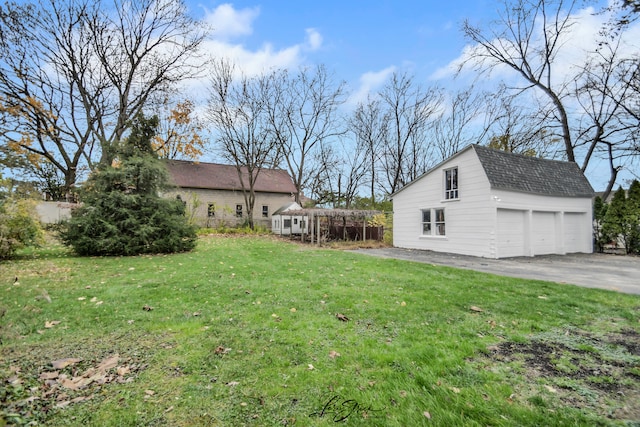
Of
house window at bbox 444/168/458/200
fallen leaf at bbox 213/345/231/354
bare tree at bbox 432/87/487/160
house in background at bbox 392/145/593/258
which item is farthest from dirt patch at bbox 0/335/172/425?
bare tree at bbox 432/87/487/160

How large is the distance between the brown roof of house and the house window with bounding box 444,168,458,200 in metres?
22.1

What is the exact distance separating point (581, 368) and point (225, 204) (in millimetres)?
30849

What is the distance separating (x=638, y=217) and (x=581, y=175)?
133 inches

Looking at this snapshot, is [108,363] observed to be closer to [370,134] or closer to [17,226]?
[17,226]

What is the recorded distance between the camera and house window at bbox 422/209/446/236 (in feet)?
47.4

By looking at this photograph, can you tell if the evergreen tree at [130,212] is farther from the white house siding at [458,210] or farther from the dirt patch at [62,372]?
the white house siding at [458,210]

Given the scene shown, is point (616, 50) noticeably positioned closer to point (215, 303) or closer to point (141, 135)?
point (215, 303)

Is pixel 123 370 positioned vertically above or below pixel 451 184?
below

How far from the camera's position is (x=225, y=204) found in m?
30.9

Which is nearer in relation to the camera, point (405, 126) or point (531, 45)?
point (531, 45)

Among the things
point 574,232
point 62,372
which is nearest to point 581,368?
point 62,372

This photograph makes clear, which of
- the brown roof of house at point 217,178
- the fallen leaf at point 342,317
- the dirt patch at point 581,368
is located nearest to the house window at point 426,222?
the dirt patch at point 581,368

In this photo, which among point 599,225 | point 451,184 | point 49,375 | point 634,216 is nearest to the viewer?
point 49,375

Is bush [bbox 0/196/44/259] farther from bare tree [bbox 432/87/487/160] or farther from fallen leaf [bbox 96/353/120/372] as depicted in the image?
bare tree [bbox 432/87/487/160]
